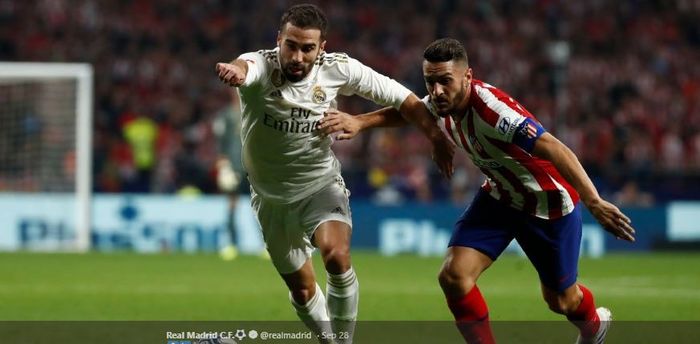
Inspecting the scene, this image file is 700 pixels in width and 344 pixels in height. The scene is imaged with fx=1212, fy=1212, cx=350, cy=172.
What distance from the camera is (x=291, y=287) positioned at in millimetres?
7434

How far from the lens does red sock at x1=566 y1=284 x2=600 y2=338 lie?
705 centimetres

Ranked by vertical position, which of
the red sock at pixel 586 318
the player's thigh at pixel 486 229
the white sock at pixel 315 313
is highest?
the player's thigh at pixel 486 229

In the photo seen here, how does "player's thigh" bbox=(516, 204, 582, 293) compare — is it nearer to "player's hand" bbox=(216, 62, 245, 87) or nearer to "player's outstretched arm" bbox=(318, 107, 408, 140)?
"player's outstretched arm" bbox=(318, 107, 408, 140)

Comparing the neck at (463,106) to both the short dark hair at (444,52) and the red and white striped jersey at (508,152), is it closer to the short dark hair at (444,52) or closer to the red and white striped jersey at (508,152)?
the red and white striped jersey at (508,152)

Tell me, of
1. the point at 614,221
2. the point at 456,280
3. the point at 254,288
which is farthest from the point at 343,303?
the point at 254,288

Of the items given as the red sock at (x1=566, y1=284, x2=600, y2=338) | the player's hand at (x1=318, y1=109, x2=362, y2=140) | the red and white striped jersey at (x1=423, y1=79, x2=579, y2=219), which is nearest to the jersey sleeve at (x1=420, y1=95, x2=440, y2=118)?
the red and white striped jersey at (x1=423, y1=79, x2=579, y2=219)

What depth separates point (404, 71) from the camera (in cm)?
2591

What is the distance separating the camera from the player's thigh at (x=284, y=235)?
24.0 ft

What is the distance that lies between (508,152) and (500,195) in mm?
476

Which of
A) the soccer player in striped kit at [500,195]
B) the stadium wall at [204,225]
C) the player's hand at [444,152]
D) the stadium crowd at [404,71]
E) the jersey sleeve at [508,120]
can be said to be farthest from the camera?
the stadium crowd at [404,71]

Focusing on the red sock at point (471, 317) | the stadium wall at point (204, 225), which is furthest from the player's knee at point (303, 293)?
the stadium wall at point (204, 225)

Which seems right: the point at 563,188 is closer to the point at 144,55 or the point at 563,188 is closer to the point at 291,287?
the point at 291,287

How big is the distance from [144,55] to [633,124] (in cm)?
1031

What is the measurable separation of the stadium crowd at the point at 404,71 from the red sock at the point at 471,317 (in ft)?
44.7
